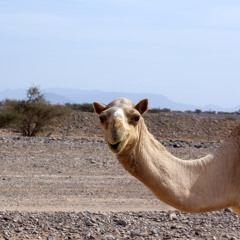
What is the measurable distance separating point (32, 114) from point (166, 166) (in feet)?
109

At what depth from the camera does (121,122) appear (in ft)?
17.3

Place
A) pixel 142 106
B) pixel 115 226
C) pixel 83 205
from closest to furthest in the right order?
1. pixel 142 106
2. pixel 115 226
3. pixel 83 205

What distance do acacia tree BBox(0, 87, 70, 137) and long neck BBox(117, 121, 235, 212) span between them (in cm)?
3130

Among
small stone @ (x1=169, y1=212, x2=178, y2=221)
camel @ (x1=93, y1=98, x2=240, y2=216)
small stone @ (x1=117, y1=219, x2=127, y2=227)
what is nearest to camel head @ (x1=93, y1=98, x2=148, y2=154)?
camel @ (x1=93, y1=98, x2=240, y2=216)

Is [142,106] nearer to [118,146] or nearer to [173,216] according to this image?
[118,146]

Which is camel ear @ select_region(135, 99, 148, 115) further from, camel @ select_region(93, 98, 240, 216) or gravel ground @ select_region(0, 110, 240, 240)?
gravel ground @ select_region(0, 110, 240, 240)

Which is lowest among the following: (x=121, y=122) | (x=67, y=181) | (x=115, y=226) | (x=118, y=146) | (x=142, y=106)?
(x=67, y=181)

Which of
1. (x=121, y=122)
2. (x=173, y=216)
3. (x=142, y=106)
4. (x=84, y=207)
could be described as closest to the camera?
(x=121, y=122)

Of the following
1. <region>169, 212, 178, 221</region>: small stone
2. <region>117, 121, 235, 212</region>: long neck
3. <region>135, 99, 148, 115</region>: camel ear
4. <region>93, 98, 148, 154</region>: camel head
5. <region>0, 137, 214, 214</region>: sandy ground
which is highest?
<region>135, 99, 148, 115</region>: camel ear

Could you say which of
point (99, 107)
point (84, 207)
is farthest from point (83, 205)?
point (99, 107)

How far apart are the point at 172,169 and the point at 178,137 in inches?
1355

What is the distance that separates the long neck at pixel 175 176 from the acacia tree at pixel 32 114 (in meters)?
31.3

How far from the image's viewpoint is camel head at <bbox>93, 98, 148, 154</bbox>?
17.2 ft

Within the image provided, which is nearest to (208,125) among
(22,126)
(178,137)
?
(178,137)
